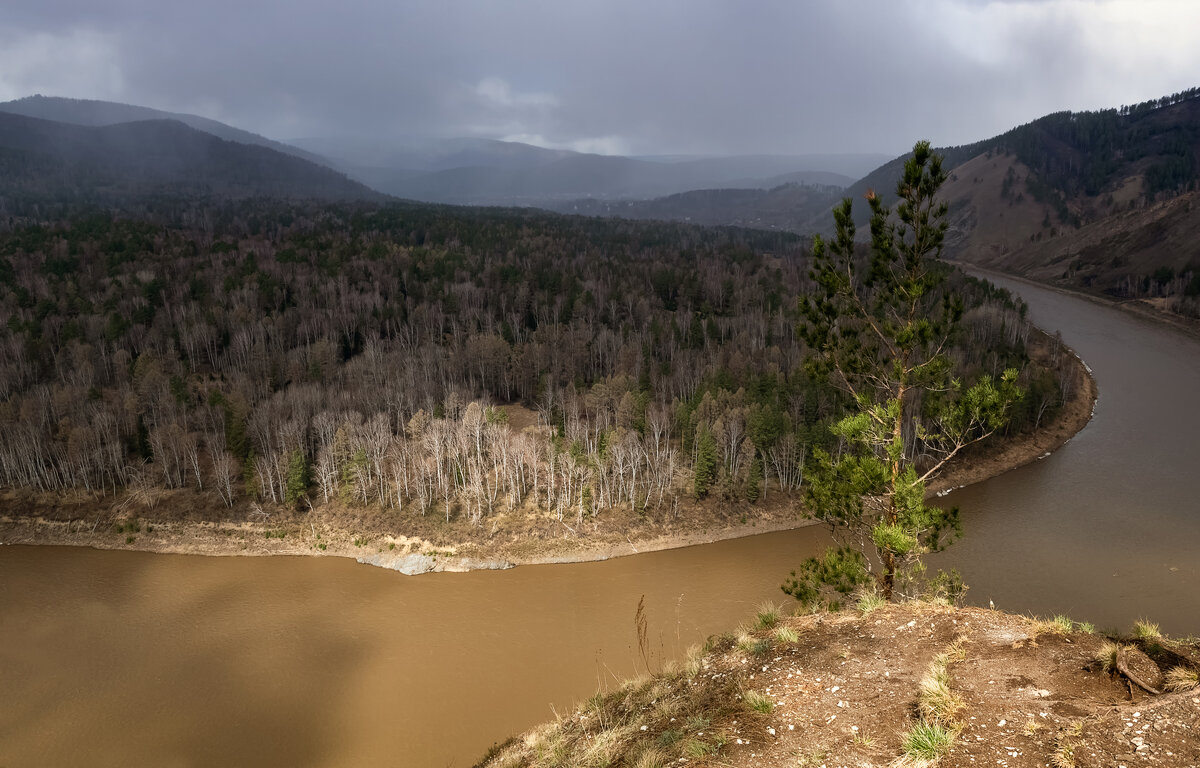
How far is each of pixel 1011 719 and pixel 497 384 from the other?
5037 centimetres

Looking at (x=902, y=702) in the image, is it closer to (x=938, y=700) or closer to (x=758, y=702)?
(x=938, y=700)

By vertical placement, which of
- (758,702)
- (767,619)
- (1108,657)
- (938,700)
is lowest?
(767,619)

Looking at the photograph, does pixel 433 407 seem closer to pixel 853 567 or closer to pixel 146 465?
pixel 146 465

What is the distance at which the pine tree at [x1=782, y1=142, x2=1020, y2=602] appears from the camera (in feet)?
36.8

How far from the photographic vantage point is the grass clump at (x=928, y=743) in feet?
23.1

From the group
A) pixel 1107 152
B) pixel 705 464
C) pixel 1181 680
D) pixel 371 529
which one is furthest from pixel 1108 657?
pixel 1107 152

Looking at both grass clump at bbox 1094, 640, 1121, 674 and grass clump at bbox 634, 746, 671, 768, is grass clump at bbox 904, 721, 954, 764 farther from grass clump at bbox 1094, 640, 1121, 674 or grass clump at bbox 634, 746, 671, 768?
grass clump at bbox 634, 746, 671, 768

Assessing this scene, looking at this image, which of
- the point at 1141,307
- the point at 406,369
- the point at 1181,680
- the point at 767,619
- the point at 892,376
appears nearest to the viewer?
the point at 1181,680

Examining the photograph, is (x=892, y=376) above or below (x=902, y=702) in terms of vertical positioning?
above

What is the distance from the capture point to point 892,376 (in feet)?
39.1

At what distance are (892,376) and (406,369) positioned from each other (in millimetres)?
45443

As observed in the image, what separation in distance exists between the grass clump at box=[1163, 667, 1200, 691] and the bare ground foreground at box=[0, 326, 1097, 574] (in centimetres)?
2620

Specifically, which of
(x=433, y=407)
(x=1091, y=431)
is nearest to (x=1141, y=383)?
(x=1091, y=431)

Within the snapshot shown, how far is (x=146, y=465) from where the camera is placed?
38938 mm
